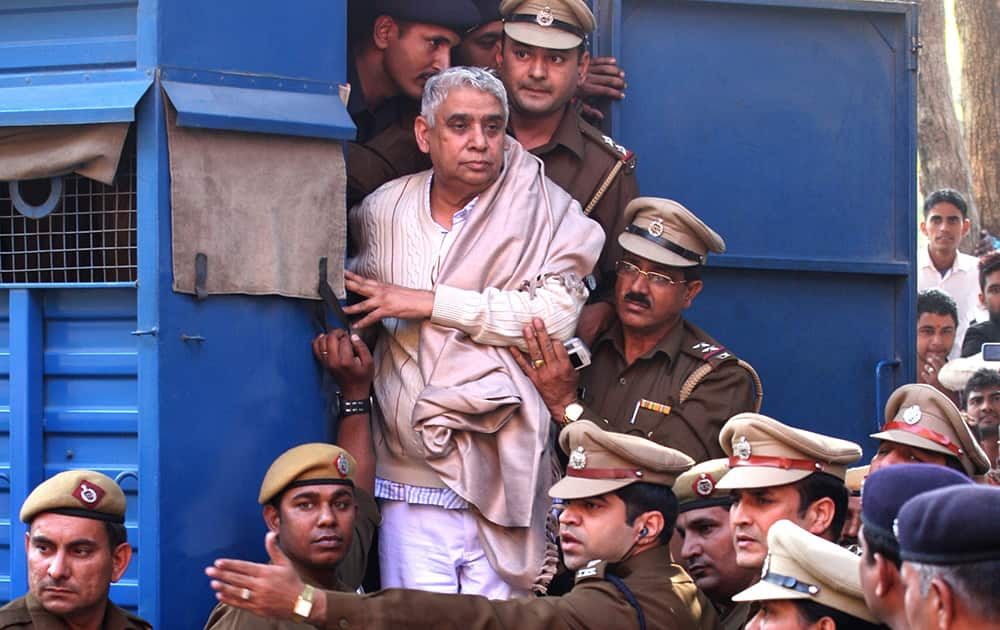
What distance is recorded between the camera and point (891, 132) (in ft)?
21.6

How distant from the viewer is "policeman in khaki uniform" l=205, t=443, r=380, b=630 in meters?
4.65

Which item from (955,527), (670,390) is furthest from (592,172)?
(955,527)

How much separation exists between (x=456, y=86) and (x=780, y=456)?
169cm

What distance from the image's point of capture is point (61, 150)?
485 cm

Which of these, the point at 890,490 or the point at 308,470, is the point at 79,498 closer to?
the point at 308,470

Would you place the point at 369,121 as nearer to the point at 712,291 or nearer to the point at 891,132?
the point at 712,291

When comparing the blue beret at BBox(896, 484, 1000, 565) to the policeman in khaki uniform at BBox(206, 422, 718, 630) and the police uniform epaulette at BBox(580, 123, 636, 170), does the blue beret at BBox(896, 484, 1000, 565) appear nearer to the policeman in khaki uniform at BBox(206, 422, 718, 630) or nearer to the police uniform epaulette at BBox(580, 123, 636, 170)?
the policeman in khaki uniform at BBox(206, 422, 718, 630)

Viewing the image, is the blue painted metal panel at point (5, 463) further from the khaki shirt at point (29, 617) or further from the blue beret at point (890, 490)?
the blue beret at point (890, 490)

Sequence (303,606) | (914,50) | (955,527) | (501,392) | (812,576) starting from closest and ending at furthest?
(955,527)
(812,576)
(303,606)
(501,392)
(914,50)

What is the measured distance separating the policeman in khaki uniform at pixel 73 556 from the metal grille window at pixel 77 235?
69 centimetres

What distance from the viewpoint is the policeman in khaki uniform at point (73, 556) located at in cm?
440

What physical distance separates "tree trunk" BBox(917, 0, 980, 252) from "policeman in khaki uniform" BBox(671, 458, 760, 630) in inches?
305

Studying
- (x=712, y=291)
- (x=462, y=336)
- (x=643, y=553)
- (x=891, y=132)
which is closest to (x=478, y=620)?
(x=643, y=553)

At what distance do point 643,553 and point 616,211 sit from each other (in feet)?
6.32
